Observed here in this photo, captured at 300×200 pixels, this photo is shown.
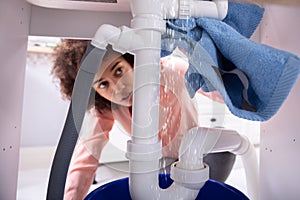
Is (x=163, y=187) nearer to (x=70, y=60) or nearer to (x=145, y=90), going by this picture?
(x=145, y=90)

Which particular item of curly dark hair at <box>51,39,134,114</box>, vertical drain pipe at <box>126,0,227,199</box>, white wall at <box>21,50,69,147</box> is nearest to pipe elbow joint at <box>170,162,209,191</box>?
vertical drain pipe at <box>126,0,227,199</box>

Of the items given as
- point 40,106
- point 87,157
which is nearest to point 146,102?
point 87,157

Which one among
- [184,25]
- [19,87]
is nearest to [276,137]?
[184,25]

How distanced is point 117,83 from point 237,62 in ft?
0.91

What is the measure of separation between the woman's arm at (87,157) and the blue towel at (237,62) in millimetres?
208

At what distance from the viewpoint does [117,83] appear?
567mm

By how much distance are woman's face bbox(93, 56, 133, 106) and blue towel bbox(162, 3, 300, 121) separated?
0.13 meters

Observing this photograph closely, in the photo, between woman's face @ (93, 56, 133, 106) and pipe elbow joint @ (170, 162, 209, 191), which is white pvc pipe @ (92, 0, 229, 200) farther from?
woman's face @ (93, 56, 133, 106)

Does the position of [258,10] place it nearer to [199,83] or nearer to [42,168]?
[199,83]

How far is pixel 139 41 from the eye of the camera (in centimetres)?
36

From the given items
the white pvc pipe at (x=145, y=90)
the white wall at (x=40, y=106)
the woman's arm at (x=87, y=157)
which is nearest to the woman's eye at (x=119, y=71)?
the woman's arm at (x=87, y=157)

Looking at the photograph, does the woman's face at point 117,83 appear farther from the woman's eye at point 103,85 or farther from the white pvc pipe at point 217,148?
the white pvc pipe at point 217,148

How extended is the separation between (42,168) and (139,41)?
6.34 ft

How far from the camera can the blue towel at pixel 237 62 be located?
1.11 feet
